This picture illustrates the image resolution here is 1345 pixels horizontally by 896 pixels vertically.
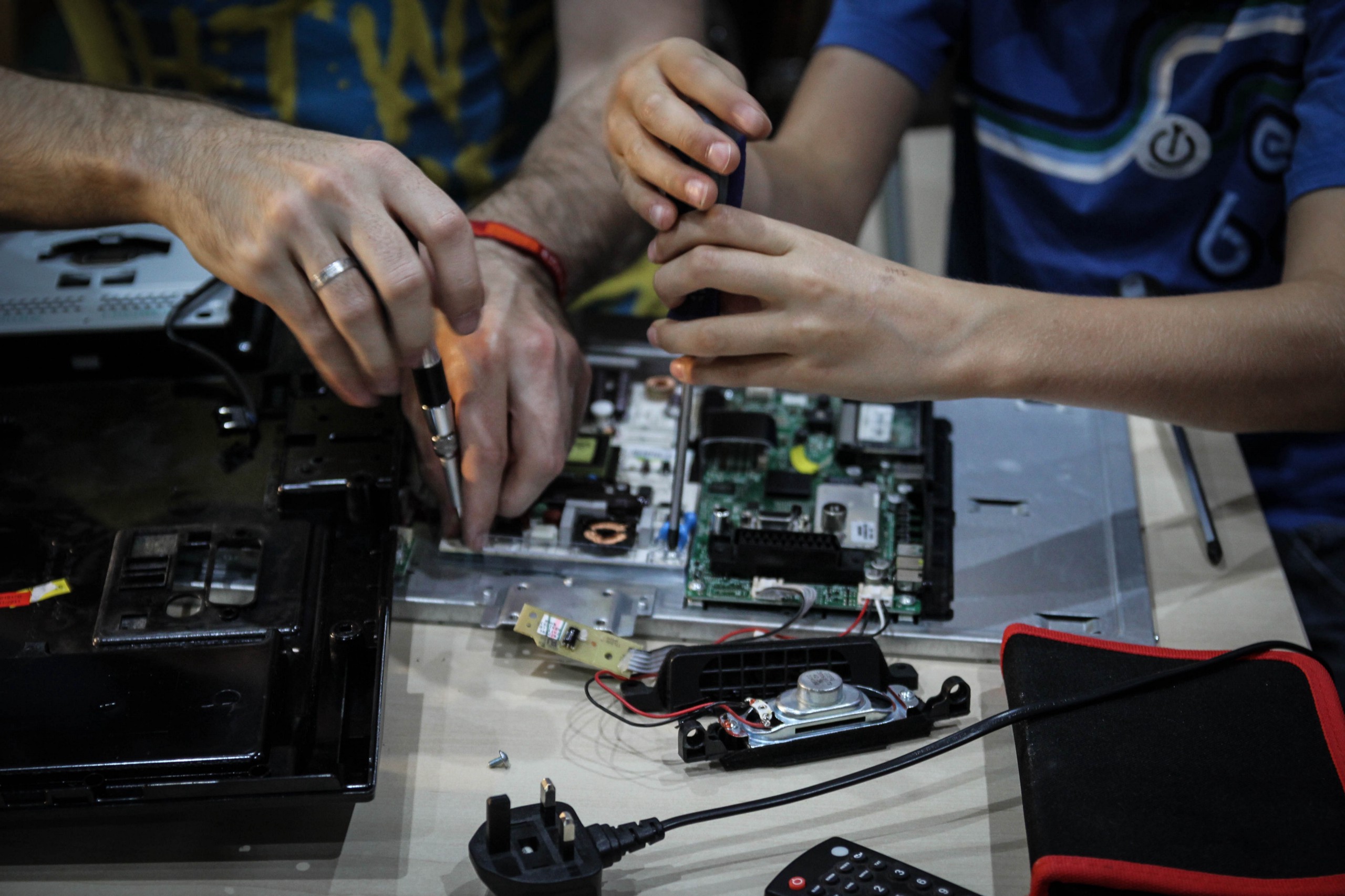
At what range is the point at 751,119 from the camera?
0.97 meters

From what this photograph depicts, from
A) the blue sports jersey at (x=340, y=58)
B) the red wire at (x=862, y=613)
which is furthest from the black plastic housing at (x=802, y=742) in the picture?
the blue sports jersey at (x=340, y=58)

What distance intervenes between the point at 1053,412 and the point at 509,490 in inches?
25.9

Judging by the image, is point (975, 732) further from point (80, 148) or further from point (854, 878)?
point (80, 148)

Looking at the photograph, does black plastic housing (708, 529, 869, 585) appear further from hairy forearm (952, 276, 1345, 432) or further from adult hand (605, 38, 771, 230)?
adult hand (605, 38, 771, 230)

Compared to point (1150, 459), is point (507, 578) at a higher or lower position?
lower

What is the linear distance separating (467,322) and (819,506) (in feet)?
1.30

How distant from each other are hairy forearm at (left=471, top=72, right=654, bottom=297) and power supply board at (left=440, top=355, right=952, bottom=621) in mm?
224

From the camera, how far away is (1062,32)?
147 centimetres

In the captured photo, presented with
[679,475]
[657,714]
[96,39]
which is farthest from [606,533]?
[96,39]

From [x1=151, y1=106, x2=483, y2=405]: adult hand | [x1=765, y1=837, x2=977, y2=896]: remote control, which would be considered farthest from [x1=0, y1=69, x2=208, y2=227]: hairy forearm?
Answer: [x1=765, y1=837, x2=977, y2=896]: remote control

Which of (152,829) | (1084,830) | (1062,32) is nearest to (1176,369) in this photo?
(1084,830)

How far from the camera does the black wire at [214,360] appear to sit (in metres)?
1.12

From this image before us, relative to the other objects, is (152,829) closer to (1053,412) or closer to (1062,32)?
(1053,412)

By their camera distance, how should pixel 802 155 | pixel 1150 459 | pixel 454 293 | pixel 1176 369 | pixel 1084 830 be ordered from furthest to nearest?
pixel 802 155, pixel 1150 459, pixel 1176 369, pixel 454 293, pixel 1084 830
